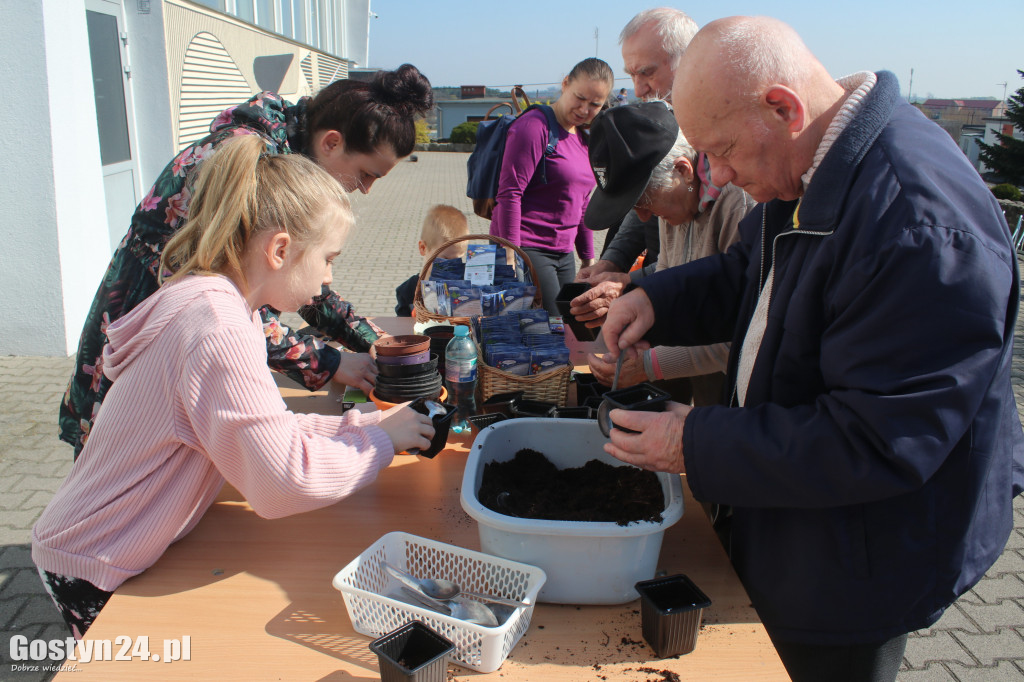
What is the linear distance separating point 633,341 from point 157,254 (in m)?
1.26

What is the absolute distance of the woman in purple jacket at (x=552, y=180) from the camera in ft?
13.3

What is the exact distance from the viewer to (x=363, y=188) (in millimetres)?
2287

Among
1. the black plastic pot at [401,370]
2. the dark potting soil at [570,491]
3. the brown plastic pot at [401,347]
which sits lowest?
the dark potting soil at [570,491]

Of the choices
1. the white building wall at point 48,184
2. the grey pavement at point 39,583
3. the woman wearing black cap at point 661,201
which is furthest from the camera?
the white building wall at point 48,184

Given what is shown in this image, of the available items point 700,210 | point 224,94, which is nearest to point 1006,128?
point 224,94

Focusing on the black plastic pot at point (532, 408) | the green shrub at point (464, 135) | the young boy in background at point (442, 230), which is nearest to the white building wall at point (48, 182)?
the young boy in background at point (442, 230)

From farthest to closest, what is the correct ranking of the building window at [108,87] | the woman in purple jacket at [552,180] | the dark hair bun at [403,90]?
the building window at [108,87], the woman in purple jacket at [552,180], the dark hair bun at [403,90]

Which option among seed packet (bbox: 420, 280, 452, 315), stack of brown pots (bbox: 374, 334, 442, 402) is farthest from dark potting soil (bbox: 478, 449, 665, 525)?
seed packet (bbox: 420, 280, 452, 315)

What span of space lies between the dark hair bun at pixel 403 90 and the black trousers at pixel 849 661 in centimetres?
176

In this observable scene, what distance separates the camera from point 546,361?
2.15m

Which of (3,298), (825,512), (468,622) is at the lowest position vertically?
(3,298)

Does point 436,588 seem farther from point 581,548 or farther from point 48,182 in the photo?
point 48,182

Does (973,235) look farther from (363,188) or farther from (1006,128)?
(1006,128)

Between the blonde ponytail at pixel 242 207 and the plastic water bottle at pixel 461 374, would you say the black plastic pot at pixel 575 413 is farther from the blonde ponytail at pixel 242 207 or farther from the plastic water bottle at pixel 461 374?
the blonde ponytail at pixel 242 207
